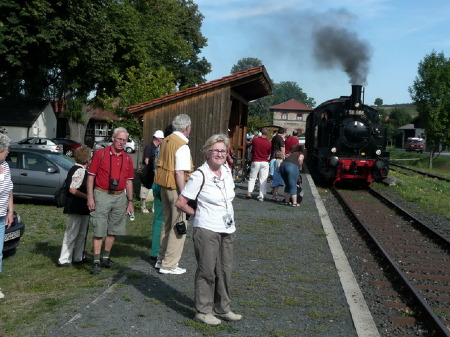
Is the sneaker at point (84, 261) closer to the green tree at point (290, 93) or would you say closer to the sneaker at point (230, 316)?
the sneaker at point (230, 316)

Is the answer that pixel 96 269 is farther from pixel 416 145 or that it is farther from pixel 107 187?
pixel 416 145

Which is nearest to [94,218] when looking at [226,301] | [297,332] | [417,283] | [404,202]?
[226,301]

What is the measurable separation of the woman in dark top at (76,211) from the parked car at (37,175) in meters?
6.32

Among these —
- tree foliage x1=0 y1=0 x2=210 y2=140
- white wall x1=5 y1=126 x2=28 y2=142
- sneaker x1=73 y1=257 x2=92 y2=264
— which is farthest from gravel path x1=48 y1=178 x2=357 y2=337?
white wall x1=5 y1=126 x2=28 y2=142

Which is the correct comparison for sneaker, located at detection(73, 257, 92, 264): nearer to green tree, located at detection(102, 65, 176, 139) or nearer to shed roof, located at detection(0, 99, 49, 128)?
green tree, located at detection(102, 65, 176, 139)

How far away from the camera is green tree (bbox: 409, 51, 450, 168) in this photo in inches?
1533

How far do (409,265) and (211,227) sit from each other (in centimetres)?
489

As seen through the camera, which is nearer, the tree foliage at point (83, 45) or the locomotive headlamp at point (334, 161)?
the locomotive headlamp at point (334, 161)

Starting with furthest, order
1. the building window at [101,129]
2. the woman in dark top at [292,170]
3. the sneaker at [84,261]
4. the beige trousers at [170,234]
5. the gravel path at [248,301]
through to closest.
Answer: the building window at [101,129] → the woman in dark top at [292,170] → the sneaker at [84,261] → the beige trousers at [170,234] → the gravel path at [248,301]

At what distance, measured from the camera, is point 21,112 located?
50.7 metres

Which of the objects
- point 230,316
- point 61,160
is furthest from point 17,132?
point 230,316

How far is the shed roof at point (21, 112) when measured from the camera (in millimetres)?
48688

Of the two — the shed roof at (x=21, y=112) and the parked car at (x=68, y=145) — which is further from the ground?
the shed roof at (x=21, y=112)

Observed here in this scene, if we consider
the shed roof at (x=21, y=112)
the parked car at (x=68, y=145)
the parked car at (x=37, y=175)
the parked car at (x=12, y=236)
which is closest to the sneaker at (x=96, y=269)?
the parked car at (x=12, y=236)
